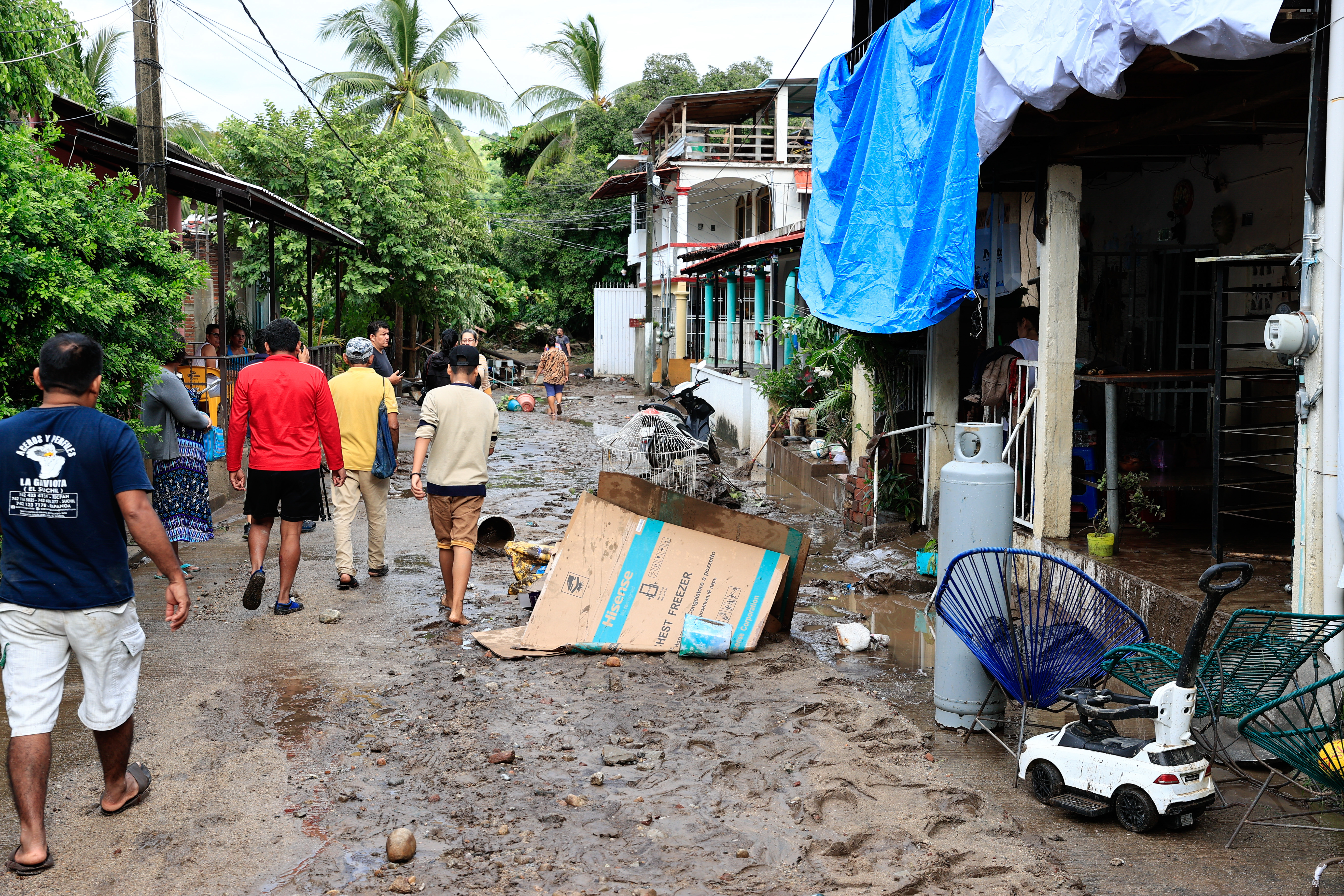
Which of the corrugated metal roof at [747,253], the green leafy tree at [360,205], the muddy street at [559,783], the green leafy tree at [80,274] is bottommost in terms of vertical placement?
the muddy street at [559,783]

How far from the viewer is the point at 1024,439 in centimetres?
769

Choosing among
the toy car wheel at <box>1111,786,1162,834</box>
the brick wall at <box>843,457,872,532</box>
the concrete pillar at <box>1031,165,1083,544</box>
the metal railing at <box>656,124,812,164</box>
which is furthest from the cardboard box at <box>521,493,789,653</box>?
the metal railing at <box>656,124,812,164</box>

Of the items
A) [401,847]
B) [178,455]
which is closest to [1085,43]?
[401,847]

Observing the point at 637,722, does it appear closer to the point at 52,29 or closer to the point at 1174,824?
the point at 1174,824

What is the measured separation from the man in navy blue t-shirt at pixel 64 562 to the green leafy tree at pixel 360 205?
61.1 ft

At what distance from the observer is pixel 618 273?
4325 cm

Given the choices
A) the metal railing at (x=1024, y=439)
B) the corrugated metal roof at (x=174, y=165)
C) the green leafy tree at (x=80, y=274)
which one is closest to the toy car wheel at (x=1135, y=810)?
the metal railing at (x=1024, y=439)

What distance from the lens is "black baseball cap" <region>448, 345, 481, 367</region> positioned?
6902mm

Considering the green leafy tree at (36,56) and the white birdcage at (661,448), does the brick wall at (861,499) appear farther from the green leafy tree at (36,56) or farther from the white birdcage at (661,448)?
the green leafy tree at (36,56)

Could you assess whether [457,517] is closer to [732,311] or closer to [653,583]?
[653,583]

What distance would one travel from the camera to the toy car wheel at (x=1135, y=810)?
384 centimetres

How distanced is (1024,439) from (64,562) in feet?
20.5

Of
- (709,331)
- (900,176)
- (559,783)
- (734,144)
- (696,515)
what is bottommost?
(559,783)

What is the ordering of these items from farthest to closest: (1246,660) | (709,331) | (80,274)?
(709,331) → (80,274) → (1246,660)
